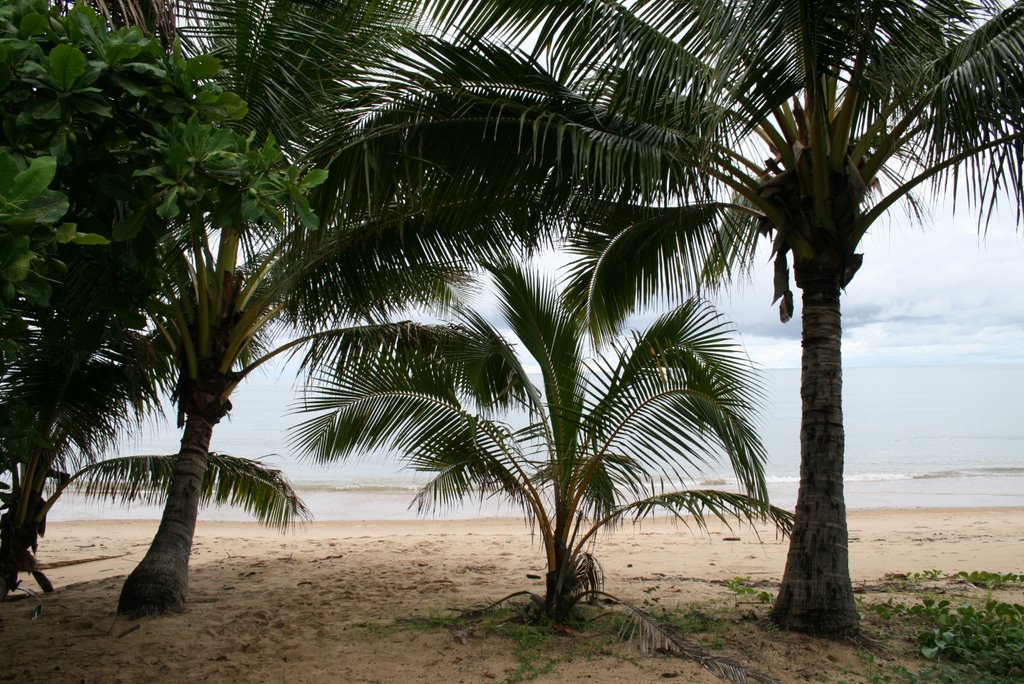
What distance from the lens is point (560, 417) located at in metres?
5.16

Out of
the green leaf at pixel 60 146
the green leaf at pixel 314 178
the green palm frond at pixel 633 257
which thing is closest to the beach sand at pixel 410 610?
the green palm frond at pixel 633 257

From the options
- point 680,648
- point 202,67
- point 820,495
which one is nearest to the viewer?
point 202,67

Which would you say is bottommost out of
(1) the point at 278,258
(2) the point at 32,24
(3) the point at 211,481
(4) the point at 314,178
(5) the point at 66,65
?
(3) the point at 211,481

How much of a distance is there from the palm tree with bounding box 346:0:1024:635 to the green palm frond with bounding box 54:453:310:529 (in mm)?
3776

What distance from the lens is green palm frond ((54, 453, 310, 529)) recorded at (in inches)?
269

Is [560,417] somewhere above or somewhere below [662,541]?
above

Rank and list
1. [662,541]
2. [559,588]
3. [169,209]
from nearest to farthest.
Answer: [169,209] < [559,588] < [662,541]

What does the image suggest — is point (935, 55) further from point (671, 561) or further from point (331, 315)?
point (671, 561)

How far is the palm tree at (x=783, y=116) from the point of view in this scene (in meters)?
4.23

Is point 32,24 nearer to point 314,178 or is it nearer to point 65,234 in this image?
point 65,234

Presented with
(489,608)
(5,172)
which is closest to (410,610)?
(489,608)

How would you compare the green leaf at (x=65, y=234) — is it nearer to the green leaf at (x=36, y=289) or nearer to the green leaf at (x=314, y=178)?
the green leaf at (x=36, y=289)

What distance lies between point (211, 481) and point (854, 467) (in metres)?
20.9

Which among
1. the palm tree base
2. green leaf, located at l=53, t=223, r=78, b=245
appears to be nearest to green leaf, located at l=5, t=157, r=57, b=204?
green leaf, located at l=53, t=223, r=78, b=245
